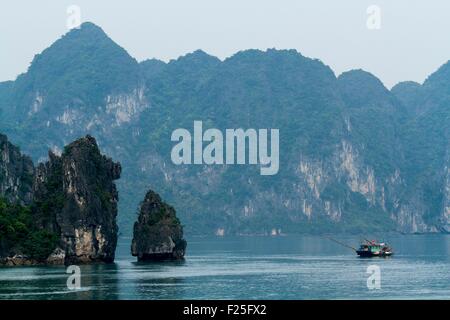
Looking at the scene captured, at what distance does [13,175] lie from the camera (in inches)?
4756

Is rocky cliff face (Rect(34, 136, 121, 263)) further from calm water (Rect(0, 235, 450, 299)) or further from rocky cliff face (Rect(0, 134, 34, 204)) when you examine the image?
rocky cliff face (Rect(0, 134, 34, 204))

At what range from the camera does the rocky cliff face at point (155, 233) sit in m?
101

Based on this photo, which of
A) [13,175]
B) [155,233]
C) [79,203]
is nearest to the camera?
[79,203]

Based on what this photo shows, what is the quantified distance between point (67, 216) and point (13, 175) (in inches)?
1087

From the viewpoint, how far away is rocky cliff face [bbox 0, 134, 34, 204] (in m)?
119

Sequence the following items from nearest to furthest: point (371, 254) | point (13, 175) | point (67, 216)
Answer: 1. point (67, 216)
2. point (371, 254)
3. point (13, 175)

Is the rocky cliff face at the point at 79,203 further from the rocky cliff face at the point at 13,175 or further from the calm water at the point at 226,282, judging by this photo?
the rocky cliff face at the point at 13,175

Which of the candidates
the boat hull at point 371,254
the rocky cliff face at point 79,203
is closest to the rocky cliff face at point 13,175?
the rocky cliff face at point 79,203

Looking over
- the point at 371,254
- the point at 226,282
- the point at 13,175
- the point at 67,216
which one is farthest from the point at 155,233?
the point at 226,282

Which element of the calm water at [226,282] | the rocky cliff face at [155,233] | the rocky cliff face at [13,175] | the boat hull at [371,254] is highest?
the rocky cliff face at [13,175]

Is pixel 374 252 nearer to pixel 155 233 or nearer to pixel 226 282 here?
pixel 155 233

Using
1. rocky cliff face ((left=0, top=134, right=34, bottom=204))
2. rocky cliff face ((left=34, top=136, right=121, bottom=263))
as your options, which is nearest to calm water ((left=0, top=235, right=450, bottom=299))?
rocky cliff face ((left=34, top=136, right=121, bottom=263))

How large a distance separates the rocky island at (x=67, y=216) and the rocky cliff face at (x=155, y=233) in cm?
307
